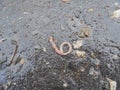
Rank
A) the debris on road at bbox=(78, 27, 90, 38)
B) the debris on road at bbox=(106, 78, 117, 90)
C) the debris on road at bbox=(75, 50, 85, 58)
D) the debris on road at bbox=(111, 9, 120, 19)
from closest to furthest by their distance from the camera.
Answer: the debris on road at bbox=(106, 78, 117, 90) < the debris on road at bbox=(75, 50, 85, 58) < the debris on road at bbox=(78, 27, 90, 38) < the debris on road at bbox=(111, 9, 120, 19)

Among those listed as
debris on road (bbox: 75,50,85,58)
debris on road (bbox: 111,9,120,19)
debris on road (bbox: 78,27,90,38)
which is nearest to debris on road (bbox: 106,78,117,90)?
debris on road (bbox: 75,50,85,58)

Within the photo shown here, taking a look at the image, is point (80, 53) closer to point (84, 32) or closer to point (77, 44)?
point (77, 44)

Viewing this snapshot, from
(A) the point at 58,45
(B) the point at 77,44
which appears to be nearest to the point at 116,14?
(B) the point at 77,44

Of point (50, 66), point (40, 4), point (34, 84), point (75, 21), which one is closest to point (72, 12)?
point (75, 21)

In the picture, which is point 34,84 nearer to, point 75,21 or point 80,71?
point 80,71

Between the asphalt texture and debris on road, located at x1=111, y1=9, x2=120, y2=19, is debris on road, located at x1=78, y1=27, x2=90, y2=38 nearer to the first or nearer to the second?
the asphalt texture

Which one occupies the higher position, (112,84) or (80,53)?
(80,53)

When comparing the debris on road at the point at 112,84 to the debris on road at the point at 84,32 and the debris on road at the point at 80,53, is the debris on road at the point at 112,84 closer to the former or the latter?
the debris on road at the point at 80,53

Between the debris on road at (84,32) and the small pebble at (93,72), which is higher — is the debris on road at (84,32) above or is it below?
above

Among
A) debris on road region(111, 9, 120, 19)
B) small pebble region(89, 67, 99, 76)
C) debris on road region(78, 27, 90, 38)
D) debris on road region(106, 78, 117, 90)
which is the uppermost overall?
debris on road region(111, 9, 120, 19)

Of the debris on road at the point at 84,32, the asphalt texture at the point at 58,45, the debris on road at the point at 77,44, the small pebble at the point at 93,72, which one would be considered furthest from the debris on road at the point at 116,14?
the small pebble at the point at 93,72
